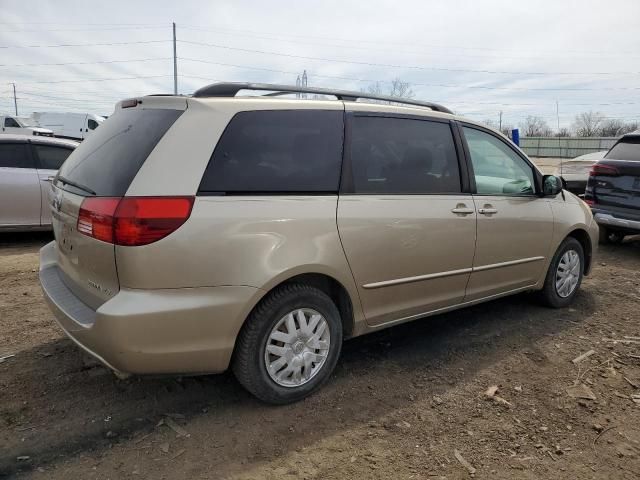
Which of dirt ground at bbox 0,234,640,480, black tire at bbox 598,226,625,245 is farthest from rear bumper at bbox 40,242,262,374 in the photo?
black tire at bbox 598,226,625,245

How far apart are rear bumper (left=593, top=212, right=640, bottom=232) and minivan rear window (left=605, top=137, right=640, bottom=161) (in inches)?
32.9

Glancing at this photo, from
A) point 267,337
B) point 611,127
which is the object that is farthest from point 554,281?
point 611,127

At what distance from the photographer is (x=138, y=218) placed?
7.93 ft

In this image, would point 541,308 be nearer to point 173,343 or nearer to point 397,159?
point 397,159

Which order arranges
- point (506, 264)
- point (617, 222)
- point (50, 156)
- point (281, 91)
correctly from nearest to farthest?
1. point (281, 91)
2. point (506, 264)
3. point (50, 156)
4. point (617, 222)

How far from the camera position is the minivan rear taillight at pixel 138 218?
2.42 m

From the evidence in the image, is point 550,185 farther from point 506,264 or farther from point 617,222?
point 617,222

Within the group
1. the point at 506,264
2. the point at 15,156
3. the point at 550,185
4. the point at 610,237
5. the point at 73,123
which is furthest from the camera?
the point at 73,123

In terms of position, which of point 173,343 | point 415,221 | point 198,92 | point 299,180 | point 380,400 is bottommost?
point 380,400

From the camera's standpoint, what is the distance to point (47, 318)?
4.16m

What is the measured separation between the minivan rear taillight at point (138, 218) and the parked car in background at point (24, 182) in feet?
15.2

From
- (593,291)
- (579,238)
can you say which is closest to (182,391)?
(579,238)

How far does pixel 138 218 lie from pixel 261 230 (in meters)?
0.62

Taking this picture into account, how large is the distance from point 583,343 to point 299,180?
2.72 metres
